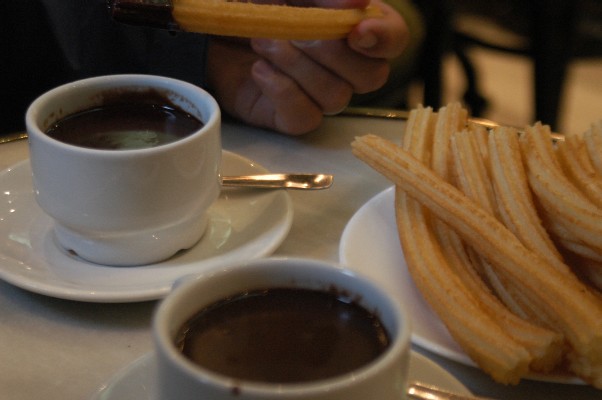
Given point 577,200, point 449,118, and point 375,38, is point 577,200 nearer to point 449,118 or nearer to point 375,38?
point 449,118

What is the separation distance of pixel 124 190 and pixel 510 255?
1.32 feet

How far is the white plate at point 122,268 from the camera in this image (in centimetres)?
70

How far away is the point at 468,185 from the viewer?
799 millimetres

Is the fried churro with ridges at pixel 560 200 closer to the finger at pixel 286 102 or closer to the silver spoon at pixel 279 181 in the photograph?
the silver spoon at pixel 279 181

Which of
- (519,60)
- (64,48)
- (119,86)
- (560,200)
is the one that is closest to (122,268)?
(119,86)

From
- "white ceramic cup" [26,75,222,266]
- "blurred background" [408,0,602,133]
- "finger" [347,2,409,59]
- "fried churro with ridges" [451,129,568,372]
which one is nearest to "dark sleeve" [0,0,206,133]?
"finger" [347,2,409,59]

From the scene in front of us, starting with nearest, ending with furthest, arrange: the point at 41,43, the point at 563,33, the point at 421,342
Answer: the point at 421,342
the point at 41,43
the point at 563,33

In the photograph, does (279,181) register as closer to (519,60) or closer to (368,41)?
(368,41)

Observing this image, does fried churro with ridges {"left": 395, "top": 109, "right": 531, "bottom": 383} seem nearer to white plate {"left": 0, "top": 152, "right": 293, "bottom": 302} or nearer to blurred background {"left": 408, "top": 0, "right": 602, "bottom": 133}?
white plate {"left": 0, "top": 152, "right": 293, "bottom": 302}

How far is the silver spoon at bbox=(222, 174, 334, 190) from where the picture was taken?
934 millimetres

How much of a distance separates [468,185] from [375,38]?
34cm

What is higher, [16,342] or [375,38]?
[375,38]

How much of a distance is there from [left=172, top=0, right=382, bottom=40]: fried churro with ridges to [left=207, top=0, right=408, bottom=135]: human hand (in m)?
0.11

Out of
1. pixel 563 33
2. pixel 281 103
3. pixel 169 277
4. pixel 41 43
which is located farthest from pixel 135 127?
pixel 563 33
